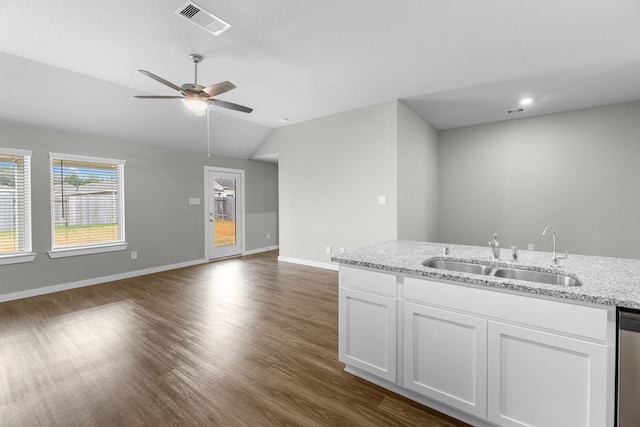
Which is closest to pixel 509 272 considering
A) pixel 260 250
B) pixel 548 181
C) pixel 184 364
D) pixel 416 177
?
pixel 184 364

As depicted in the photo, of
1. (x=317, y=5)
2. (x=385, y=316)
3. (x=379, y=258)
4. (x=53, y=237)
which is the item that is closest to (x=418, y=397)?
A: (x=385, y=316)

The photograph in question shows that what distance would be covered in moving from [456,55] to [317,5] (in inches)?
65.8

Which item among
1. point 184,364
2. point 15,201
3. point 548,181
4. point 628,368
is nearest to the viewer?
point 628,368

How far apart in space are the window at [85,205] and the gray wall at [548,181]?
20.7 ft

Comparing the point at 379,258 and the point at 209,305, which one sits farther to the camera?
the point at 209,305

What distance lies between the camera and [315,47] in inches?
112

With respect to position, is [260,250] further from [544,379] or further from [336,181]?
[544,379]

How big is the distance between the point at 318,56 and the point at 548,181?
473 centimetres

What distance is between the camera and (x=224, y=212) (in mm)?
6539

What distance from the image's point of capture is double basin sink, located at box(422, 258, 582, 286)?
167 centimetres

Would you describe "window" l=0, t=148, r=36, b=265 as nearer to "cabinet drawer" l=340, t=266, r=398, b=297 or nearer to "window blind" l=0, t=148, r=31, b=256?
"window blind" l=0, t=148, r=31, b=256

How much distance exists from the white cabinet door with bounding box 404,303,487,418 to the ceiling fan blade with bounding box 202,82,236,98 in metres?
2.54

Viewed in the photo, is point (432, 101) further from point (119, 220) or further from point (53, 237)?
point (53, 237)

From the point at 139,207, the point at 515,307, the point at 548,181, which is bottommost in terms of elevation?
the point at 515,307
